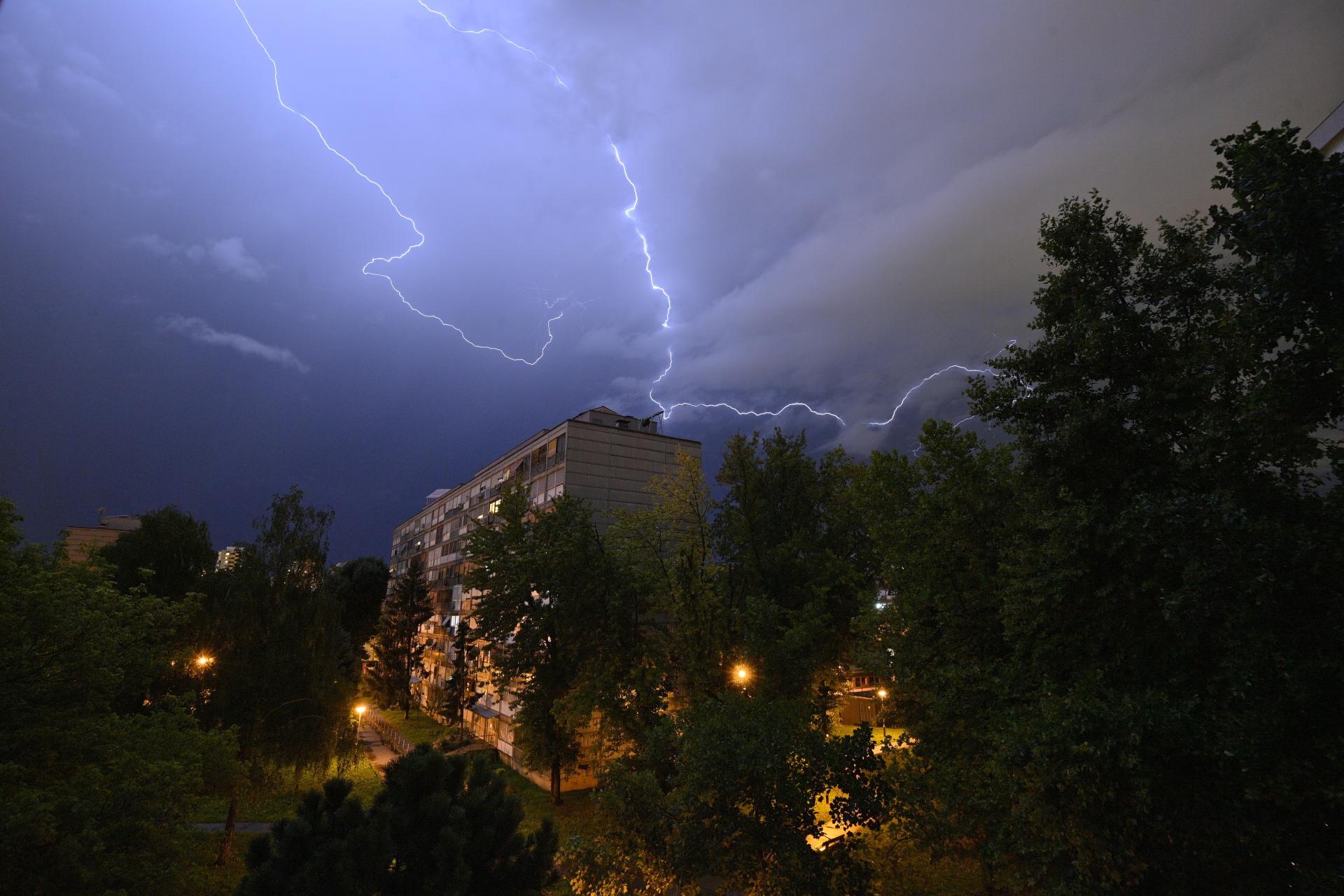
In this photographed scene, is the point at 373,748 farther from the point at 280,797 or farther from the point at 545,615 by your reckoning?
the point at 545,615

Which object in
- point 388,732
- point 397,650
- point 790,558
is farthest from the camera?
point 397,650

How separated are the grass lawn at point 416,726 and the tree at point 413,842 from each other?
43.5 meters

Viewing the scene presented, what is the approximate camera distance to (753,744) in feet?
38.1

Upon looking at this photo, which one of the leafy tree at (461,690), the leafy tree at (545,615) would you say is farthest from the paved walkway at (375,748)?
the leafy tree at (545,615)

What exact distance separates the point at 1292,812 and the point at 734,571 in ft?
77.3

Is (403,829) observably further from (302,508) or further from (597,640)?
(302,508)

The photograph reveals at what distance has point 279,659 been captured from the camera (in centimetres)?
2298

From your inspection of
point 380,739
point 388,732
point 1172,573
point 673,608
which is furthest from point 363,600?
point 1172,573

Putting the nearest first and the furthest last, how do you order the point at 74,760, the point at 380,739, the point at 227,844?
1. the point at 74,760
2. the point at 227,844
3. the point at 380,739

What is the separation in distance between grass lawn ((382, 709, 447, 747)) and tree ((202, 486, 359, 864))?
2522 centimetres

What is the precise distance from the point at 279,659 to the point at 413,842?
19131 millimetres

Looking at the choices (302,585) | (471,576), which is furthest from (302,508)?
(471,576)

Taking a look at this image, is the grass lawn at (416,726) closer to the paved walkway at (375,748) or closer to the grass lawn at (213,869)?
the paved walkway at (375,748)

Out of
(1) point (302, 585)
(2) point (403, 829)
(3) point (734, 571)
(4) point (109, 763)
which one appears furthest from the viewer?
(3) point (734, 571)
